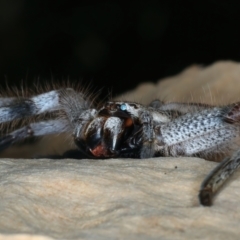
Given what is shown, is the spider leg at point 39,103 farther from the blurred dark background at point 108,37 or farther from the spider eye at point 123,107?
the blurred dark background at point 108,37

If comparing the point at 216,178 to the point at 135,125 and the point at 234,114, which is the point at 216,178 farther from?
the point at 135,125

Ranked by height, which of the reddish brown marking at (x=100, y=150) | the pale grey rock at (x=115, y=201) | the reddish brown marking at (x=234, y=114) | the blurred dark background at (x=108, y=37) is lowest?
the pale grey rock at (x=115, y=201)

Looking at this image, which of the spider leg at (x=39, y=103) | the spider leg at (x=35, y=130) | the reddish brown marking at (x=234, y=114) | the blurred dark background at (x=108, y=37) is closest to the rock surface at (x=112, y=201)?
the reddish brown marking at (x=234, y=114)

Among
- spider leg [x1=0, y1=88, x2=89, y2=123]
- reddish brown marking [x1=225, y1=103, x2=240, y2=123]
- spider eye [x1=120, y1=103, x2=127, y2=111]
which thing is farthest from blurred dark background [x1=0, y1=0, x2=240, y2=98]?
reddish brown marking [x1=225, y1=103, x2=240, y2=123]

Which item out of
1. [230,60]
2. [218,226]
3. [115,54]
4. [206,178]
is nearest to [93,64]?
[115,54]

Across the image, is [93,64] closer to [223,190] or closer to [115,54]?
[115,54]
